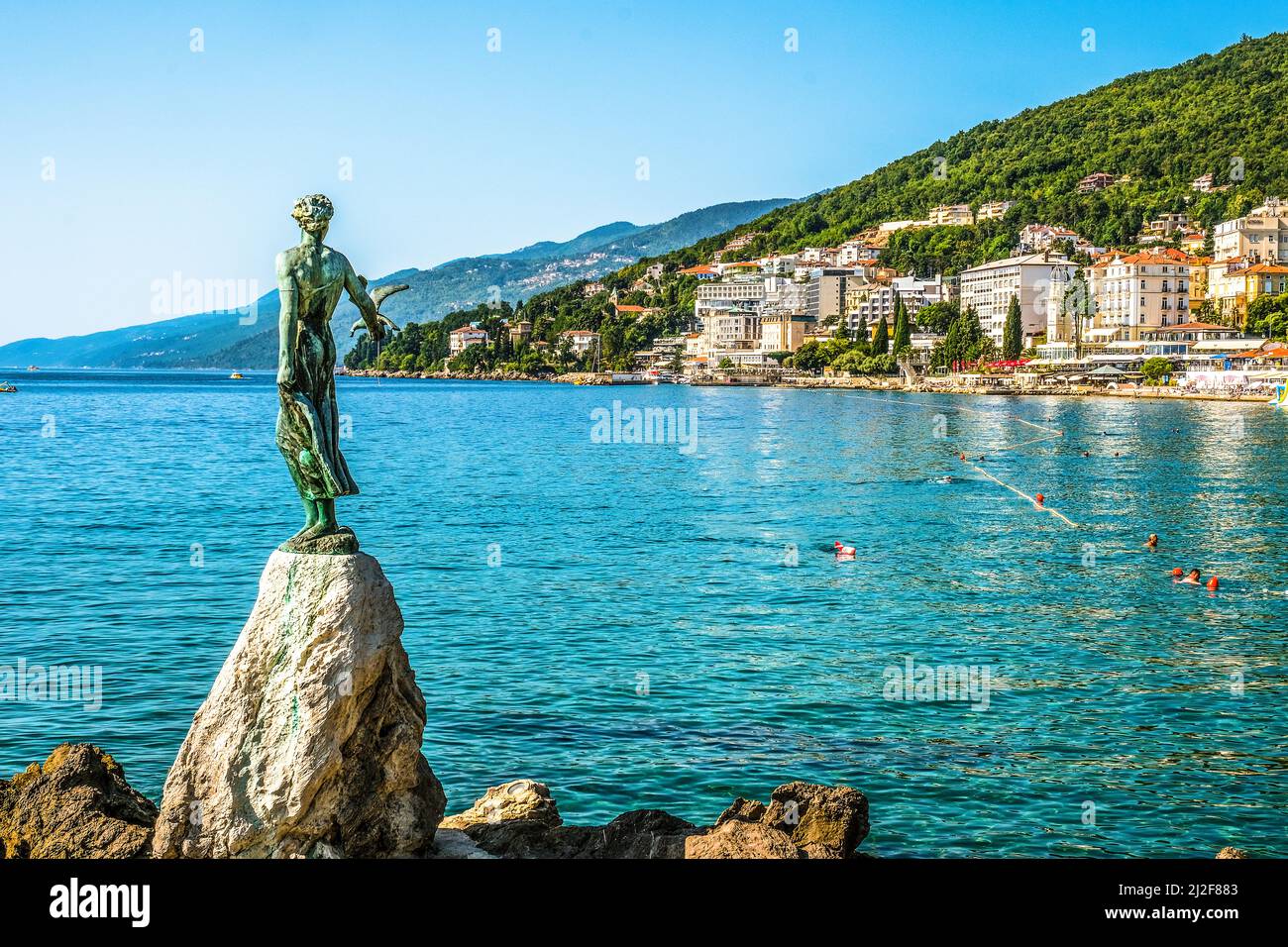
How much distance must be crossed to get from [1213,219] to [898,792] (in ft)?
645

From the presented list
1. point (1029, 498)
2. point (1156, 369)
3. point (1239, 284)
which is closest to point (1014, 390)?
point (1156, 369)

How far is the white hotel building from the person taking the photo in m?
166

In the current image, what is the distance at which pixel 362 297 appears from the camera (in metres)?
8.00

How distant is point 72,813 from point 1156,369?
136 metres

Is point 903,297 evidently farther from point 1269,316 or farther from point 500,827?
point 500,827

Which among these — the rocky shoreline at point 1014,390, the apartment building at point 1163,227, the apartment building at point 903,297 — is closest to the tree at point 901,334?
the rocky shoreline at point 1014,390

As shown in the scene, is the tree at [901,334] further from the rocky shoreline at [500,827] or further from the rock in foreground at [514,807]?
the rock in foreground at [514,807]

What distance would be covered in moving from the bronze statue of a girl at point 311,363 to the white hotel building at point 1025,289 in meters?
164

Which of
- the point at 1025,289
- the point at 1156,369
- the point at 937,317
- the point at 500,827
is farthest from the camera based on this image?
the point at 937,317

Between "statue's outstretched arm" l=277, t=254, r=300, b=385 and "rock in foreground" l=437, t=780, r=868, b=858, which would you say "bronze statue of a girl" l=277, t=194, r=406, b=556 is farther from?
"rock in foreground" l=437, t=780, r=868, b=858

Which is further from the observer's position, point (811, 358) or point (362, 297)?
point (811, 358)

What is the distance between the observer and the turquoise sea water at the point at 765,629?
12898 millimetres

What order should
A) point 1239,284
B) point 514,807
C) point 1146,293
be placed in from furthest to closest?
point 1146,293, point 1239,284, point 514,807

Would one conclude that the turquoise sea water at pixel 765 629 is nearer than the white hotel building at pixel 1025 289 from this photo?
Yes
